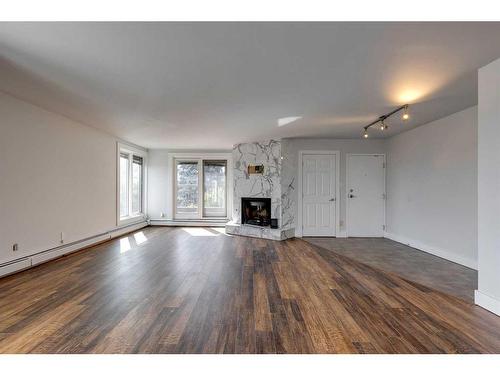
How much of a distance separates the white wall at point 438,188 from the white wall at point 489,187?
153cm

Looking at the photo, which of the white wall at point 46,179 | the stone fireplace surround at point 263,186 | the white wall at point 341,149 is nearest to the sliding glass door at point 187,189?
Answer: the stone fireplace surround at point 263,186

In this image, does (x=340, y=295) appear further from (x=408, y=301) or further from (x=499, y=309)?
(x=499, y=309)

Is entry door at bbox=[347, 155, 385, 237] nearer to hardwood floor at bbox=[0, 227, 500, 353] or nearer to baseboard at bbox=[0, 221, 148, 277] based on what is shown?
hardwood floor at bbox=[0, 227, 500, 353]

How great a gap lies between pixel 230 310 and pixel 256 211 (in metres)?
4.13

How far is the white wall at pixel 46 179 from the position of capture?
3436mm

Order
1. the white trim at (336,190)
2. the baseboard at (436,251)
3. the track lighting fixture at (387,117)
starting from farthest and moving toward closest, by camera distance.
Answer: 1. the white trim at (336,190)
2. the baseboard at (436,251)
3. the track lighting fixture at (387,117)

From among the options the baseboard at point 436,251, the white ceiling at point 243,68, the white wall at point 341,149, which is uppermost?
the white ceiling at point 243,68

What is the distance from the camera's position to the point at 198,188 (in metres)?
7.70

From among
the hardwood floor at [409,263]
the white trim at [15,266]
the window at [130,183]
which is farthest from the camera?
the window at [130,183]

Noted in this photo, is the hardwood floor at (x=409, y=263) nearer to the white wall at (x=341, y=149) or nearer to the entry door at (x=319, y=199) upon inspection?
the entry door at (x=319, y=199)

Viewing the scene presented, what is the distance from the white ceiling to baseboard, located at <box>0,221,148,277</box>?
215 cm
